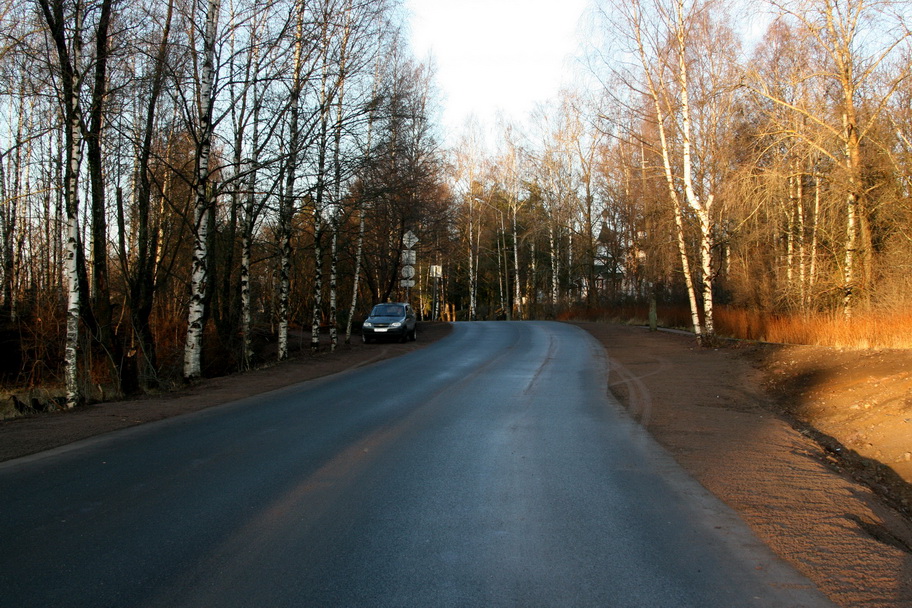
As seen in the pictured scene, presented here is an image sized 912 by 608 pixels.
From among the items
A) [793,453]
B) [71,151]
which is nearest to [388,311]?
[71,151]

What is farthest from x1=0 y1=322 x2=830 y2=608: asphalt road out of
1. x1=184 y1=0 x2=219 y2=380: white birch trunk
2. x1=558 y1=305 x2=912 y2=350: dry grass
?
x1=558 y1=305 x2=912 y2=350: dry grass

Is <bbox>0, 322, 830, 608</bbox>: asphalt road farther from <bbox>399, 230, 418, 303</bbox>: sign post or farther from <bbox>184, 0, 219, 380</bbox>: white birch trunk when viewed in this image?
<bbox>399, 230, 418, 303</bbox>: sign post

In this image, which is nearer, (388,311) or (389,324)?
(389,324)

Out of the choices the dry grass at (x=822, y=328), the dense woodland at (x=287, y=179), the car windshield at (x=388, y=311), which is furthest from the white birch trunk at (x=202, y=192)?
the dry grass at (x=822, y=328)

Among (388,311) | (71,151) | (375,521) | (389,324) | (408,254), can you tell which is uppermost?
(71,151)

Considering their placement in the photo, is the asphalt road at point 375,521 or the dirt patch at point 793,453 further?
the dirt patch at point 793,453

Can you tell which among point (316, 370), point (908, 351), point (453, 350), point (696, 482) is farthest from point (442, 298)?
point (696, 482)

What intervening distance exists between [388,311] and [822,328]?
1748 cm

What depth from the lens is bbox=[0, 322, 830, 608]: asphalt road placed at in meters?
→ 3.99

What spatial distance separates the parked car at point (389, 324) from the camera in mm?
27578

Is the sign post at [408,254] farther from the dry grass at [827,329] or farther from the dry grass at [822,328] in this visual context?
the dry grass at [827,329]

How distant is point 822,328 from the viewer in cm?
1712

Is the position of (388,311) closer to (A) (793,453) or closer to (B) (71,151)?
(B) (71,151)

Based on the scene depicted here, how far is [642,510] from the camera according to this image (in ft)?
18.3
